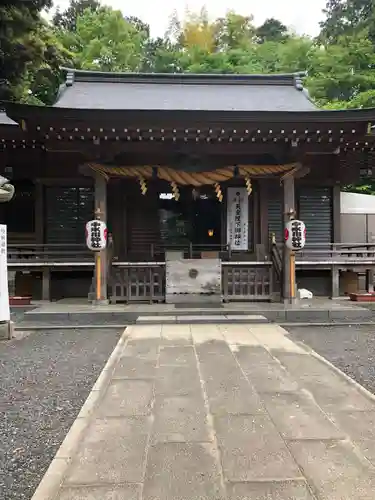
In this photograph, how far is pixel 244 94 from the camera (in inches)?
444

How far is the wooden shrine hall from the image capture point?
739 cm

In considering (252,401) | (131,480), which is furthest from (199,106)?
(131,480)

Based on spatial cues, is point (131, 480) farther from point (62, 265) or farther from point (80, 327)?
point (62, 265)

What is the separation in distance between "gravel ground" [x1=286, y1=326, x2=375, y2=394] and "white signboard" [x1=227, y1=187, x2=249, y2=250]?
10.8 feet

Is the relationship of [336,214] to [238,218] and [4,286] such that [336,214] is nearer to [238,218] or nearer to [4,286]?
[238,218]

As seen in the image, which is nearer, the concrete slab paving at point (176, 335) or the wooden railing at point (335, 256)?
the concrete slab paving at point (176, 335)

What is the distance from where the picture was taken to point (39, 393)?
3.62m

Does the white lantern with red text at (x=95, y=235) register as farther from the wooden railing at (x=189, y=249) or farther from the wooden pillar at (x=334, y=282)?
the wooden pillar at (x=334, y=282)

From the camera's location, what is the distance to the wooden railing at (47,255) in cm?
862

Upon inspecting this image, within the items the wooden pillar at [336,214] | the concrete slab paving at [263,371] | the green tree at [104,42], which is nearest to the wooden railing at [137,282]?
the concrete slab paving at [263,371]

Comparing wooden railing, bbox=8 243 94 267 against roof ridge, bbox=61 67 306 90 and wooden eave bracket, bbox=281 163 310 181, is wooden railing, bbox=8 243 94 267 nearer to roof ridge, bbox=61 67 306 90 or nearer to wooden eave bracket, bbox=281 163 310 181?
wooden eave bracket, bbox=281 163 310 181

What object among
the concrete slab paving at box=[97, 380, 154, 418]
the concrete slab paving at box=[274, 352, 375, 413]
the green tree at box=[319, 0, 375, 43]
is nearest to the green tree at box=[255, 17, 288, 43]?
the green tree at box=[319, 0, 375, 43]

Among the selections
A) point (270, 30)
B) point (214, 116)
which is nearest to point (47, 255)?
point (214, 116)

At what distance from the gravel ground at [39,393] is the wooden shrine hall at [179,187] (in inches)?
107
